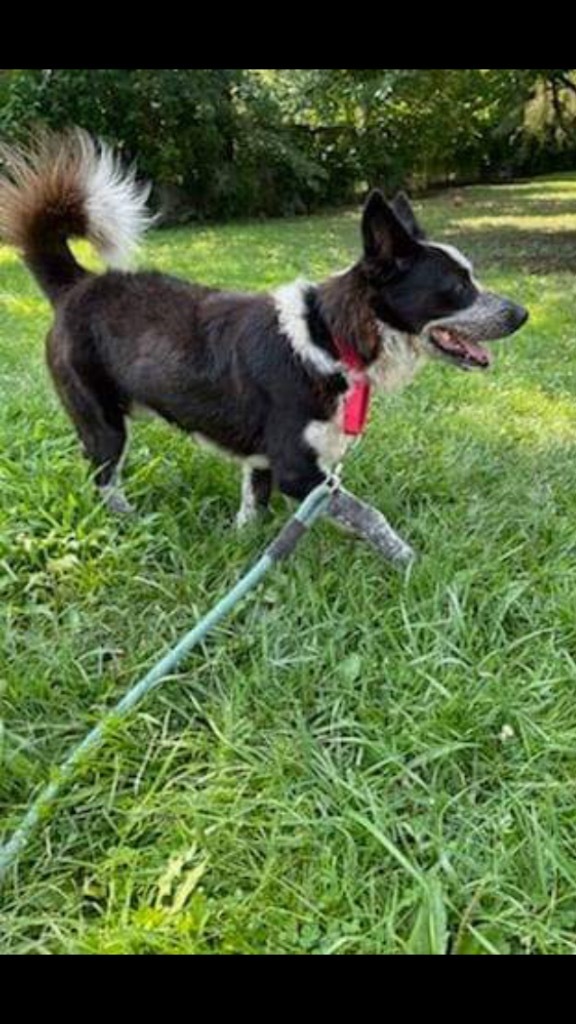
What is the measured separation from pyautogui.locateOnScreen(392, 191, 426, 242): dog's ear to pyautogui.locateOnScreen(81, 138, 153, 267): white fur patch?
3.18ft

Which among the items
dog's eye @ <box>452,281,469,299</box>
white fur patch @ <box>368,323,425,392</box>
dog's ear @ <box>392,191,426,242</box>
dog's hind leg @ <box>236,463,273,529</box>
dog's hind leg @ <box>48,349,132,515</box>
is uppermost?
dog's ear @ <box>392,191,426,242</box>

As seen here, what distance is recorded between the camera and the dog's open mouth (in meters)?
3.01

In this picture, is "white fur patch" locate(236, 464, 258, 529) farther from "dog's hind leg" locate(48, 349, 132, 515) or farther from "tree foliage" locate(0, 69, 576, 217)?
"tree foliage" locate(0, 69, 576, 217)

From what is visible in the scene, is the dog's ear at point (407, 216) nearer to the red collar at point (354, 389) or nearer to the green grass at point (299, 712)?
the red collar at point (354, 389)

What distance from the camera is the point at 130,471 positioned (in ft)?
11.8

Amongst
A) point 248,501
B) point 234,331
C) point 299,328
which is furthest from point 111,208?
point 248,501

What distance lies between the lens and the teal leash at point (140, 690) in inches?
78.7

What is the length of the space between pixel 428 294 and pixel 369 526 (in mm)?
756

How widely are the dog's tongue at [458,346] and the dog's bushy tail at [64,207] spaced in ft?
4.15

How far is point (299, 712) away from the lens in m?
2.34

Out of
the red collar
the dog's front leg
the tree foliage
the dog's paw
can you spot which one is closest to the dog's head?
the red collar

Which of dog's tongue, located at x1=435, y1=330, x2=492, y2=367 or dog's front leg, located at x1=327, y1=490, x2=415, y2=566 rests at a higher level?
dog's tongue, located at x1=435, y1=330, x2=492, y2=367

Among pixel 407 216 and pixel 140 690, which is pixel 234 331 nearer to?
pixel 407 216

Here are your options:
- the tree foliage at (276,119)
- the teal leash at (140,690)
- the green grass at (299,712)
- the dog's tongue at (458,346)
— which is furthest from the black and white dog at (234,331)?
the tree foliage at (276,119)
